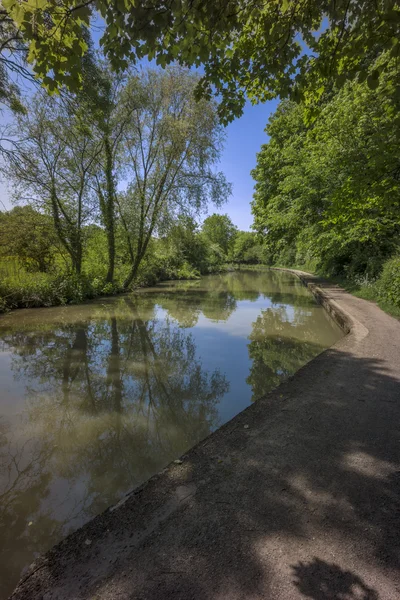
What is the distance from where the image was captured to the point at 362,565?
171 cm

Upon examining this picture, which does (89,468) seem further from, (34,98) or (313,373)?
(34,98)

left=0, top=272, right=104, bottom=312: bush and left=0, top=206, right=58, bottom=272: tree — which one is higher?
left=0, top=206, right=58, bottom=272: tree

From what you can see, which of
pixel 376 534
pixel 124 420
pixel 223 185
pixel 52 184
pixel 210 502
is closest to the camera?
pixel 376 534

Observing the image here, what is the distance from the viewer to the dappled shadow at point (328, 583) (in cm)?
155

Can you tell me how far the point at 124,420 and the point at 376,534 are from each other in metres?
3.07

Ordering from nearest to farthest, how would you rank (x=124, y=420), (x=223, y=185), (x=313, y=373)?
(x=124, y=420) < (x=313, y=373) < (x=223, y=185)

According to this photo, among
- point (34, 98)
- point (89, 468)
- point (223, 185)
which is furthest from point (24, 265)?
point (89, 468)

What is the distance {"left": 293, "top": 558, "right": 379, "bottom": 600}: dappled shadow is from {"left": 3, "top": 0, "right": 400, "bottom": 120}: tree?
13.1ft

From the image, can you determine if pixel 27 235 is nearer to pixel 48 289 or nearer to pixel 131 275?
pixel 48 289

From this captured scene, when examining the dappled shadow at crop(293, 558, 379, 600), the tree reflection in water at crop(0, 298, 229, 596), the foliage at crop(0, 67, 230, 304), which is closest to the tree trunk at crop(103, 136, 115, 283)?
the foliage at crop(0, 67, 230, 304)

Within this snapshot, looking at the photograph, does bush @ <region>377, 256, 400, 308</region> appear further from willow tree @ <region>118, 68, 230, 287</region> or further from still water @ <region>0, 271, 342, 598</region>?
willow tree @ <region>118, 68, 230, 287</region>

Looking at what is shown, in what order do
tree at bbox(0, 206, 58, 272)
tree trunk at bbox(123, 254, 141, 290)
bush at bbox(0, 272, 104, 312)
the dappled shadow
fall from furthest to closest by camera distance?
tree trunk at bbox(123, 254, 141, 290)
tree at bbox(0, 206, 58, 272)
bush at bbox(0, 272, 104, 312)
the dappled shadow

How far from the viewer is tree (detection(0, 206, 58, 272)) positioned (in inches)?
539

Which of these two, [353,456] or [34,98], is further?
[34,98]
